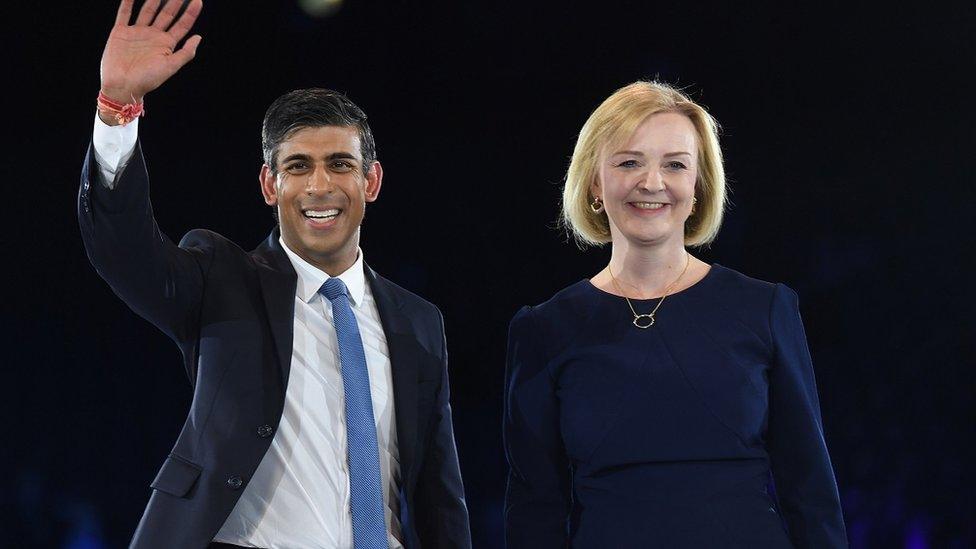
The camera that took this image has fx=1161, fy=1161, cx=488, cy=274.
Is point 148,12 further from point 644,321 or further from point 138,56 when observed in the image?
point 644,321

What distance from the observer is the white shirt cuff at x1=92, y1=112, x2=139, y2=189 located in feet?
5.75

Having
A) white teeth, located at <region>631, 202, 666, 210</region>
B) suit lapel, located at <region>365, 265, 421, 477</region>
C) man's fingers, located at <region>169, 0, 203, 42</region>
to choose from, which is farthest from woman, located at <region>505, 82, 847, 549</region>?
man's fingers, located at <region>169, 0, 203, 42</region>

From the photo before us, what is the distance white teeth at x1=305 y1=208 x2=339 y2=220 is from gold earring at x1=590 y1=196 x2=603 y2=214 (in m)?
0.47

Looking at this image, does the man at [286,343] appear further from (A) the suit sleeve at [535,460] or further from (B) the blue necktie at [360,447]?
(A) the suit sleeve at [535,460]

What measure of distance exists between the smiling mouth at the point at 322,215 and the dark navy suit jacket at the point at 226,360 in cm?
9

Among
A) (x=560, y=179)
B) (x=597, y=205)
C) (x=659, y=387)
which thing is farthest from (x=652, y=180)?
(x=560, y=179)

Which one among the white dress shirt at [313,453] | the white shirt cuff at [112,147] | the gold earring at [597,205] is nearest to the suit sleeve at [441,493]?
the white dress shirt at [313,453]

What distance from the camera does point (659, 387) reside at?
1.93 metres

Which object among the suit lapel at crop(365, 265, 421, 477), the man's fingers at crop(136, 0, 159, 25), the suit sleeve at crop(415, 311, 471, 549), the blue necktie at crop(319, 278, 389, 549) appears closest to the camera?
the man's fingers at crop(136, 0, 159, 25)

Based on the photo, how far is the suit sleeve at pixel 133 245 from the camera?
1772 millimetres

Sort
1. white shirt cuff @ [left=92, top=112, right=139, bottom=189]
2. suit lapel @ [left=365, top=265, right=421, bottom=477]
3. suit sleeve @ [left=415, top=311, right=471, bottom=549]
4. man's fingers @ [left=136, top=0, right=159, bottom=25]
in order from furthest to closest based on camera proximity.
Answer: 1. suit sleeve @ [left=415, top=311, right=471, bottom=549]
2. suit lapel @ [left=365, top=265, right=421, bottom=477]
3. man's fingers @ [left=136, top=0, right=159, bottom=25]
4. white shirt cuff @ [left=92, top=112, right=139, bottom=189]

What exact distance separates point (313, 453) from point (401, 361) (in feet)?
0.85

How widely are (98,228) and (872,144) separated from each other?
10.7ft

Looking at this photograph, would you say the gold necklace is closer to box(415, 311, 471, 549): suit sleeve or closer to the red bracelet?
box(415, 311, 471, 549): suit sleeve
